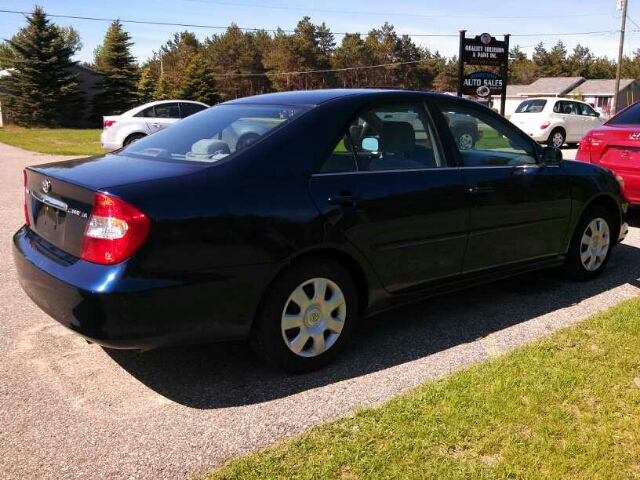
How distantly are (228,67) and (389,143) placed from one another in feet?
252

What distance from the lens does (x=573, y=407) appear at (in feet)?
9.95

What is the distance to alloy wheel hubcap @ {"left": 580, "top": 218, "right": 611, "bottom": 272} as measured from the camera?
517 cm

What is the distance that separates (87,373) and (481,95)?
60.1 ft

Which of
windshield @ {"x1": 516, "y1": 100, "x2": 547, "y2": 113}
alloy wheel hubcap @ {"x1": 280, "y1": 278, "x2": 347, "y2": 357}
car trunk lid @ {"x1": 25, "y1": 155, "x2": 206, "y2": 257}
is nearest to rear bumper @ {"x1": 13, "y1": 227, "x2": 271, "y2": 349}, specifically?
car trunk lid @ {"x1": 25, "y1": 155, "x2": 206, "y2": 257}

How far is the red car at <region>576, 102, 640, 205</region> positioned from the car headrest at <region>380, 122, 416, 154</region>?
3966 mm

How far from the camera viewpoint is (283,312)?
328 cm

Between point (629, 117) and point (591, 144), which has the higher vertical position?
point (629, 117)

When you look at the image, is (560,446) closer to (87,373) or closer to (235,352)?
(235,352)

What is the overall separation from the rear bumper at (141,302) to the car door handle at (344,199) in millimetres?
593

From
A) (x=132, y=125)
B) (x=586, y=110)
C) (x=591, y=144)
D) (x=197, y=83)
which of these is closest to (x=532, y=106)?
(x=586, y=110)

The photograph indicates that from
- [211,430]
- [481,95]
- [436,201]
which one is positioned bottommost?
[211,430]

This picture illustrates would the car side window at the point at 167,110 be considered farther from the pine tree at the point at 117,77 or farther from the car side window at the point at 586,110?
the pine tree at the point at 117,77

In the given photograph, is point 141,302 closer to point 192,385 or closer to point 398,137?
point 192,385

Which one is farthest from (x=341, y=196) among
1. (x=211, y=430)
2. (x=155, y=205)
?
(x=211, y=430)
